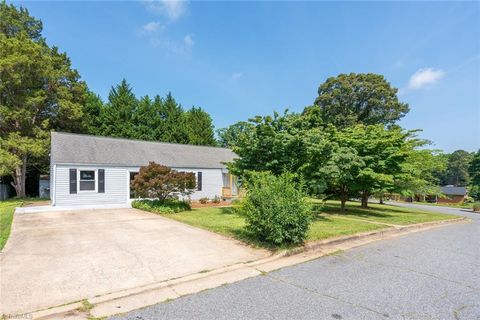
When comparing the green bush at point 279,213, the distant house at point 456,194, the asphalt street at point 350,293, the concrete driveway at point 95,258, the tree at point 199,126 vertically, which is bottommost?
the distant house at point 456,194

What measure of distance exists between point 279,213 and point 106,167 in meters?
12.7

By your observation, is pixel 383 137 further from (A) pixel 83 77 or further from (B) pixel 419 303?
(A) pixel 83 77

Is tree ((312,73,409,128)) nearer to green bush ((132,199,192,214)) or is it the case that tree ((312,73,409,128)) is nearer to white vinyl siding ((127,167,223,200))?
white vinyl siding ((127,167,223,200))

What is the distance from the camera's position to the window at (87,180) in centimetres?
1519

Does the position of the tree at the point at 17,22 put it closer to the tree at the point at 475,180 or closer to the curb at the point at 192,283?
the curb at the point at 192,283

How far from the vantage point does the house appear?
576 inches

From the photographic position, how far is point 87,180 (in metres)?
15.3

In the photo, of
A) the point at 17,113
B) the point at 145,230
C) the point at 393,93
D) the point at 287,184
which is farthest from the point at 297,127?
the point at 393,93

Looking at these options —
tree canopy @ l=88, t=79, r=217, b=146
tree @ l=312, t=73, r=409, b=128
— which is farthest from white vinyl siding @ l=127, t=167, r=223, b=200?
tree @ l=312, t=73, r=409, b=128

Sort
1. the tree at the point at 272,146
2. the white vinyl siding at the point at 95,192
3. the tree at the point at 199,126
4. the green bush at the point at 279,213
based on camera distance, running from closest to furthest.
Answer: the green bush at the point at 279,213 → the tree at the point at 272,146 → the white vinyl siding at the point at 95,192 → the tree at the point at 199,126

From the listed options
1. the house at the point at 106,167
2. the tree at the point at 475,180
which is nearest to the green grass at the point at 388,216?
the house at the point at 106,167

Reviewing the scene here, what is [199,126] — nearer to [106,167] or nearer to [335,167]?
[106,167]

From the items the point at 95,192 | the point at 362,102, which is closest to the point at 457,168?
the point at 362,102

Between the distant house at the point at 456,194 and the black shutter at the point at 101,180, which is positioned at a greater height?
the black shutter at the point at 101,180
